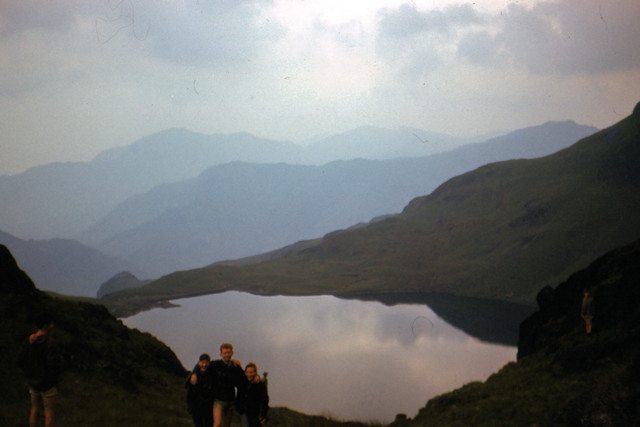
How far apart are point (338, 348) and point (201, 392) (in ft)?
294

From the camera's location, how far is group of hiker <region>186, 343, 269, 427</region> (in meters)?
13.4

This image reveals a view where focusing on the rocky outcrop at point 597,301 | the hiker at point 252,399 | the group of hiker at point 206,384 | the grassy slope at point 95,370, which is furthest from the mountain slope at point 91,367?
the rocky outcrop at point 597,301

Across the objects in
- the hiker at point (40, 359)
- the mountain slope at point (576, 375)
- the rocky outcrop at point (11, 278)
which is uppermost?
the rocky outcrop at point (11, 278)

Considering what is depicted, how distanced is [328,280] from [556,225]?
275 ft

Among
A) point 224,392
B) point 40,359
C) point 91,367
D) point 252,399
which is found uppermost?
point 40,359

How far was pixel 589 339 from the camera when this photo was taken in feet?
101

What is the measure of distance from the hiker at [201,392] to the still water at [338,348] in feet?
96.2

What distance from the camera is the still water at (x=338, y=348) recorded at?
6756cm

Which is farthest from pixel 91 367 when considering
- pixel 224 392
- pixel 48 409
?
pixel 224 392

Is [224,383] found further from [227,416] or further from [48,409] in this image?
[48,409]

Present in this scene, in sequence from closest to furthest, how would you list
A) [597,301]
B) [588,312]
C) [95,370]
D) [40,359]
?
1. [40,359]
2. [95,370]
3. [588,312]
4. [597,301]

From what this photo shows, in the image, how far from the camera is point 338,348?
3922 inches

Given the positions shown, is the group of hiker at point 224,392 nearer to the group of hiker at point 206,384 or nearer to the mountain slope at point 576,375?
the group of hiker at point 206,384

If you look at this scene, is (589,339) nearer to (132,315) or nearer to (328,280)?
(132,315)
